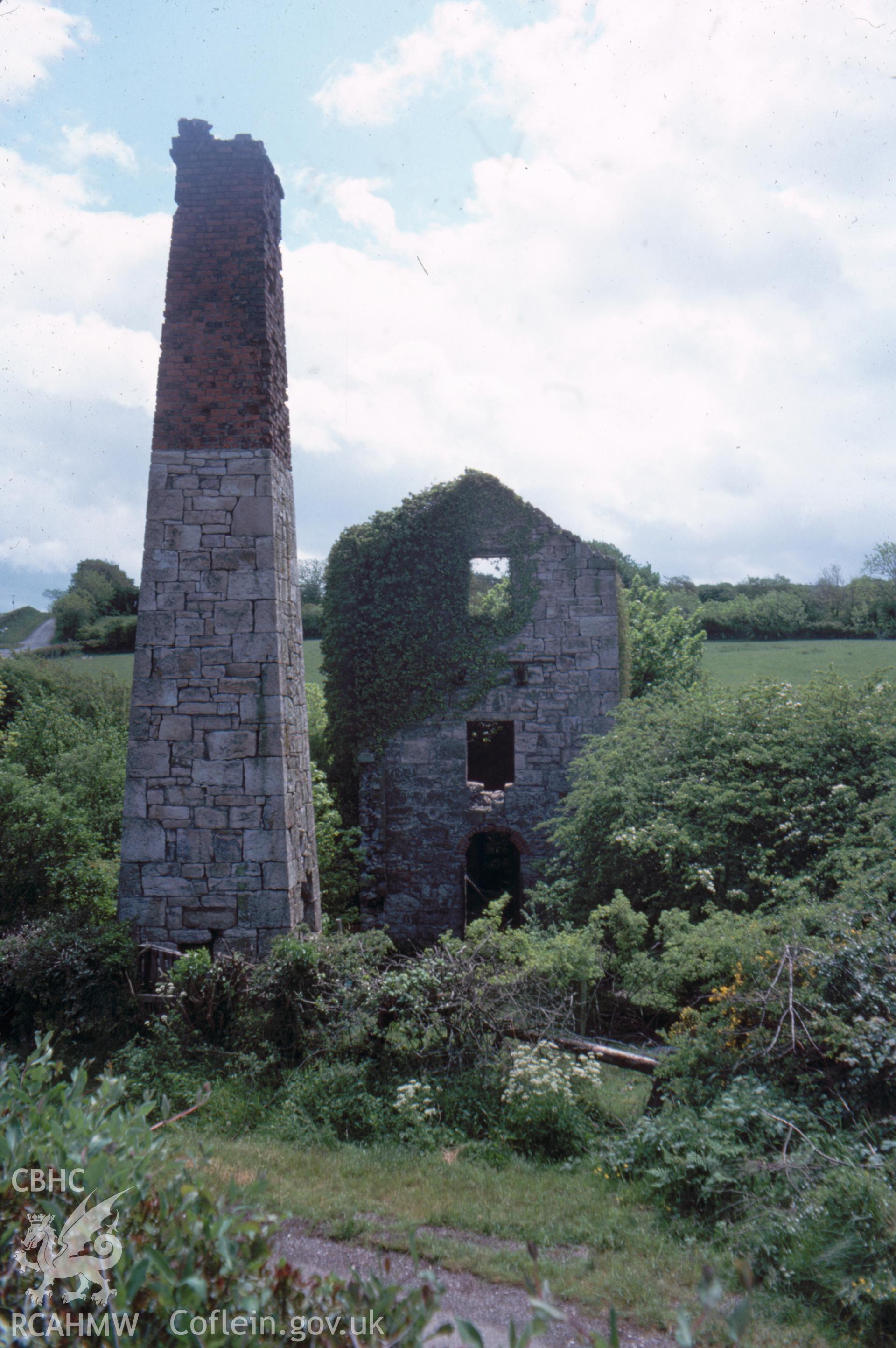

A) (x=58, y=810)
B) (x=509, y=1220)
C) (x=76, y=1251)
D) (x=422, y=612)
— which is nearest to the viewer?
(x=76, y=1251)

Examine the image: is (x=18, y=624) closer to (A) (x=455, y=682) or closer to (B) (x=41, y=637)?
(B) (x=41, y=637)

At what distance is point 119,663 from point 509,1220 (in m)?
31.1

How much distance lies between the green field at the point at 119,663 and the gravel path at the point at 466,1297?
21501mm

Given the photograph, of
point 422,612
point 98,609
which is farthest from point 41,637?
point 422,612

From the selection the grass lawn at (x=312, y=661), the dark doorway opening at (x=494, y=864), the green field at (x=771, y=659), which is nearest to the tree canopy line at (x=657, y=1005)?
the dark doorway opening at (x=494, y=864)

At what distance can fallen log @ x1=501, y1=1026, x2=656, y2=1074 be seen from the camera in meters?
6.93

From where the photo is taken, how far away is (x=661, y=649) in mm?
21297

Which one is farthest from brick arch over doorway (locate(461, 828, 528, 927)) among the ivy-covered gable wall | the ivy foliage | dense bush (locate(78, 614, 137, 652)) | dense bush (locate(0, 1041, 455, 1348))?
dense bush (locate(78, 614, 137, 652))

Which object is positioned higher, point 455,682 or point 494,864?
point 455,682

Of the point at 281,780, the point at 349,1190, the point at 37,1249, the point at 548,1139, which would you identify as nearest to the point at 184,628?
the point at 281,780

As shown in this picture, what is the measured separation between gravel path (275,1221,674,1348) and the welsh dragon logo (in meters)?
1.92

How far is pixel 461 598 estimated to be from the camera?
1389 centimetres

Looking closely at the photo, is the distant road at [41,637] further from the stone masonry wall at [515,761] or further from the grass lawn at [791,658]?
the grass lawn at [791,658]

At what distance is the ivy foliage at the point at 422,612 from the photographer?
13.8 metres
